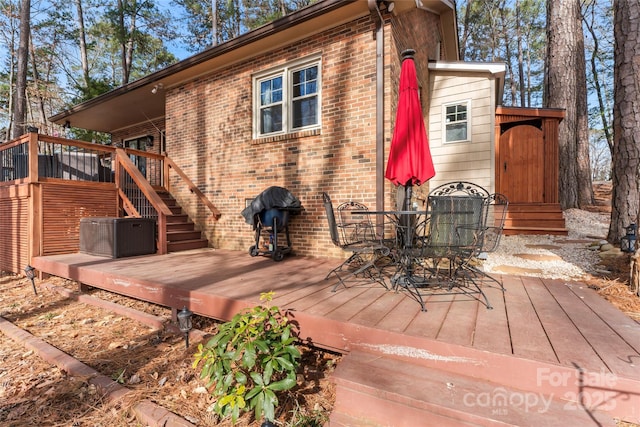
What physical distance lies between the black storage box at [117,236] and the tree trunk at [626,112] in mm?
7222

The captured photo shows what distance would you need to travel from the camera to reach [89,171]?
21.5 feet

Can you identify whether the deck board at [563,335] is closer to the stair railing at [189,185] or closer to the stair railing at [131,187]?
the stair railing at [189,185]

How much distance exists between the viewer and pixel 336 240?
3055 millimetres

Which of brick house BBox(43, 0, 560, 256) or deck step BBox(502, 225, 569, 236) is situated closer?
brick house BBox(43, 0, 560, 256)

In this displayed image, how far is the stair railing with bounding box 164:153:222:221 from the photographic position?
622 centimetres

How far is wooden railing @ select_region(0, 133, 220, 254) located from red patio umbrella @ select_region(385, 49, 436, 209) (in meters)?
4.07

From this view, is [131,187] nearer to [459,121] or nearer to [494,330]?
[494,330]

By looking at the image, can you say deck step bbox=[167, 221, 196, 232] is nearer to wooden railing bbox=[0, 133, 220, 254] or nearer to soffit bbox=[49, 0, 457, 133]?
wooden railing bbox=[0, 133, 220, 254]

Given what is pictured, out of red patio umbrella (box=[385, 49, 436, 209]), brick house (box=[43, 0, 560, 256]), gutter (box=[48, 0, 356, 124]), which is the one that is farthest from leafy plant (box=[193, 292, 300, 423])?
gutter (box=[48, 0, 356, 124])

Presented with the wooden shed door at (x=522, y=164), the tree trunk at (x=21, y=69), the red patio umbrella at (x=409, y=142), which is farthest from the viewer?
the tree trunk at (x=21, y=69)

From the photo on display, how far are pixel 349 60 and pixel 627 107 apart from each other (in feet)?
12.4

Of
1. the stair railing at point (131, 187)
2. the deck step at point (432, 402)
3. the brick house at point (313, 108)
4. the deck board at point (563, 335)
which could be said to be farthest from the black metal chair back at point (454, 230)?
the stair railing at point (131, 187)

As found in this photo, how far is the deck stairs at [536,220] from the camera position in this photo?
6.52 m

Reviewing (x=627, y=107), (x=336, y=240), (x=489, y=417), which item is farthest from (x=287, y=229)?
(x=627, y=107)
